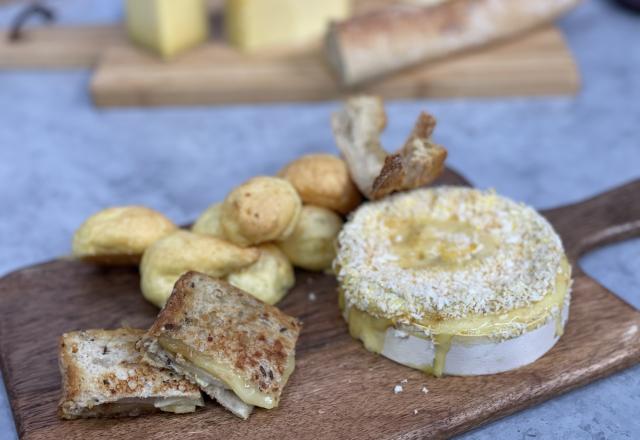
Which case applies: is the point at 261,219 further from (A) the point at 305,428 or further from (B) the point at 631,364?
(B) the point at 631,364

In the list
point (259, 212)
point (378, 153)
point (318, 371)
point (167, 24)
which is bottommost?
point (318, 371)

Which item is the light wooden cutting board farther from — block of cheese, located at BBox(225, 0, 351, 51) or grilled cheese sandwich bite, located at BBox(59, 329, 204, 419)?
grilled cheese sandwich bite, located at BBox(59, 329, 204, 419)

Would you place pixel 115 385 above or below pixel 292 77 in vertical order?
below

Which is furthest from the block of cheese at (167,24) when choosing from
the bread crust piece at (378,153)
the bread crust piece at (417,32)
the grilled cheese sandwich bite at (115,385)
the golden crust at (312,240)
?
the grilled cheese sandwich bite at (115,385)

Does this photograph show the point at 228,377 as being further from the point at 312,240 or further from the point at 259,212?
the point at 312,240

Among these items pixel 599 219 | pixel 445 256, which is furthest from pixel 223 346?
pixel 599 219

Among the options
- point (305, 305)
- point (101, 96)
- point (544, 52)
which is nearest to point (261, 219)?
point (305, 305)

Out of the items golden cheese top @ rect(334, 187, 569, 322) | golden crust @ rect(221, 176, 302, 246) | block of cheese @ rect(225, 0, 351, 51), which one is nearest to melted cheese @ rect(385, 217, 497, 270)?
golden cheese top @ rect(334, 187, 569, 322)
